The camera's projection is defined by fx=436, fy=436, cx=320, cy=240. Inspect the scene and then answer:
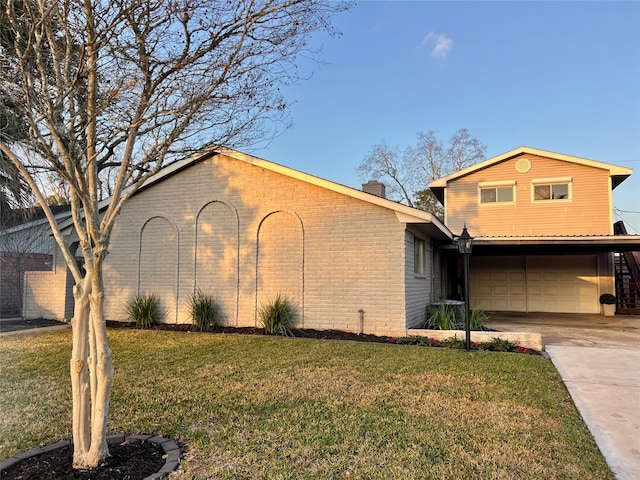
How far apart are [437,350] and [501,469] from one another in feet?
16.4

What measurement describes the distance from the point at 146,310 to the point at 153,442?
26.4 ft

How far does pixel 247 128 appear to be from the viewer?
4.49 m

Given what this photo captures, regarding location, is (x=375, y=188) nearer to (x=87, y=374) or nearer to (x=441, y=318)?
(x=441, y=318)

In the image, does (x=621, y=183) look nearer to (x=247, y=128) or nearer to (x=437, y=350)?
(x=437, y=350)

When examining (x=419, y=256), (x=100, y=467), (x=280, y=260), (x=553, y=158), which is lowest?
(x=100, y=467)

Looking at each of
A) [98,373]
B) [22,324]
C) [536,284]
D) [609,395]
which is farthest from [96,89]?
[536,284]

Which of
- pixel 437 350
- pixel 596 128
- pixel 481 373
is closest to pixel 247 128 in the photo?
pixel 481 373

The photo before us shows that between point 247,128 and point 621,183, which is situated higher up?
point 621,183

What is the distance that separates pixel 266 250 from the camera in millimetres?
10828

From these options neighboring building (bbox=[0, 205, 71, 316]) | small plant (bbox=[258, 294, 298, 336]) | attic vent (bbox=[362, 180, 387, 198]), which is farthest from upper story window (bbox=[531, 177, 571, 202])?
neighboring building (bbox=[0, 205, 71, 316])

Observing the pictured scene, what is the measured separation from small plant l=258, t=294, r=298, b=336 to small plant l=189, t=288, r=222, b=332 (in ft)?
4.26

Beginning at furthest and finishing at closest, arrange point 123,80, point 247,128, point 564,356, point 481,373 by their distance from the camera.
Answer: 1. point 564,356
2. point 481,373
3. point 247,128
4. point 123,80

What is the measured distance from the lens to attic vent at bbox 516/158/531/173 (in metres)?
16.4

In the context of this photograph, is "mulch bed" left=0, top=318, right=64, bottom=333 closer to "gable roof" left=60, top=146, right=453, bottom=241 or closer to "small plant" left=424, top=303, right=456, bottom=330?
"gable roof" left=60, top=146, right=453, bottom=241
